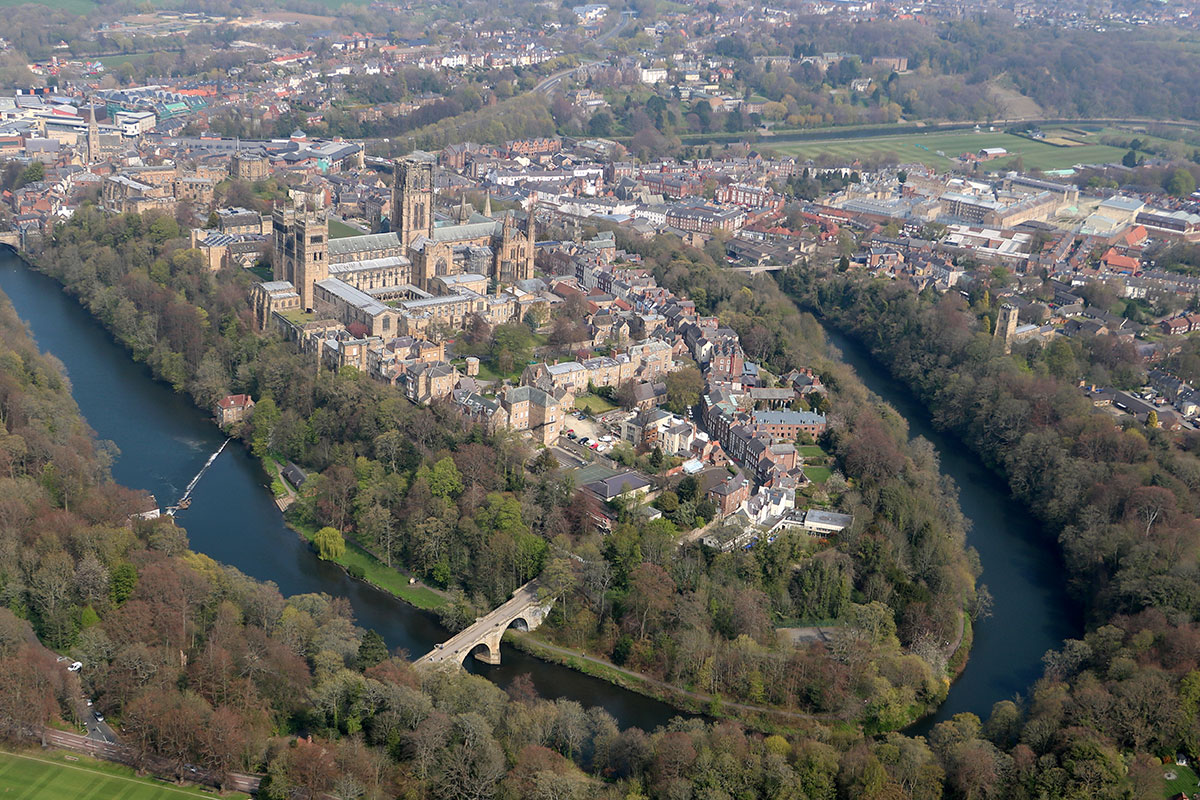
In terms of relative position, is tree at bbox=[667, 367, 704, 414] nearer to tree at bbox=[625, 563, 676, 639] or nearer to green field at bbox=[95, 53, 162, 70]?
tree at bbox=[625, 563, 676, 639]

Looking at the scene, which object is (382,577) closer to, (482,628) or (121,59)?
(482,628)

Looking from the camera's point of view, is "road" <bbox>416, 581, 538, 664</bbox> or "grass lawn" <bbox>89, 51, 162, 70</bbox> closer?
"road" <bbox>416, 581, 538, 664</bbox>

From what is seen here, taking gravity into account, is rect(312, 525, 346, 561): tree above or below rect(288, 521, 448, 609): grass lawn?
above

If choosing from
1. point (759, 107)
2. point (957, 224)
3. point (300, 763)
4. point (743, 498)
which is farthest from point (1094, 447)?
point (759, 107)

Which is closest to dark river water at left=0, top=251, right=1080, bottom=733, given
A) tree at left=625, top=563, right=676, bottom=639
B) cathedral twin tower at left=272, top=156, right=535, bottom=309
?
tree at left=625, top=563, right=676, bottom=639

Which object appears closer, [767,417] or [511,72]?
[767,417]

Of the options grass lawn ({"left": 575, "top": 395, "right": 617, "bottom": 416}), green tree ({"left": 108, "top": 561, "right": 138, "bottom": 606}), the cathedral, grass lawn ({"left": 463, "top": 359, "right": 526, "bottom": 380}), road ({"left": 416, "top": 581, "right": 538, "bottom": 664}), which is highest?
the cathedral

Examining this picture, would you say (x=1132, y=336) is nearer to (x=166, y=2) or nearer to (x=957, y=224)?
(x=957, y=224)
